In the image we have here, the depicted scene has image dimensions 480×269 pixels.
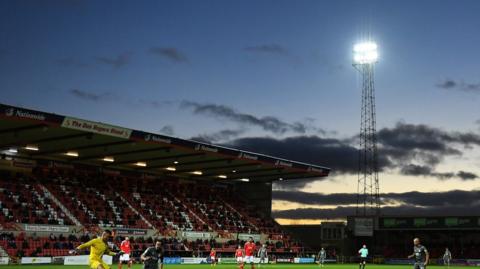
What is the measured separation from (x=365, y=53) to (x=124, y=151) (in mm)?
30827

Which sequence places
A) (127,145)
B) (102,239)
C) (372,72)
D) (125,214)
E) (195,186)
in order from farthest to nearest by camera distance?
(195,186), (372,72), (125,214), (127,145), (102,239)

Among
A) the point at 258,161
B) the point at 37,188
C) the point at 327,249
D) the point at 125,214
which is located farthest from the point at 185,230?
the point at 327,249

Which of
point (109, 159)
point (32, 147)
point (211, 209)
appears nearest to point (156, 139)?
point (109, 159)

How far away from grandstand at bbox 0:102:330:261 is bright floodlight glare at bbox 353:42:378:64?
1381 centimetres

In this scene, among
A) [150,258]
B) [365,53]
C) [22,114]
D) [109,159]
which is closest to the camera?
[150,258]

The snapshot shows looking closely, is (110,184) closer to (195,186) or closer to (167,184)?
(167,184)

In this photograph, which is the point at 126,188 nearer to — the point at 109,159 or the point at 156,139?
the point at 109,159

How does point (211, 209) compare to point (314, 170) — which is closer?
point (314, 170)

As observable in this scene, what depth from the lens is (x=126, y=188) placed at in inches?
2537

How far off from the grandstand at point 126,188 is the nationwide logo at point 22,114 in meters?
0.07

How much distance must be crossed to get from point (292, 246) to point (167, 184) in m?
16.7

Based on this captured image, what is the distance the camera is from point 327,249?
77125 mm

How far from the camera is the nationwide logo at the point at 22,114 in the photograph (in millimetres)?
40156

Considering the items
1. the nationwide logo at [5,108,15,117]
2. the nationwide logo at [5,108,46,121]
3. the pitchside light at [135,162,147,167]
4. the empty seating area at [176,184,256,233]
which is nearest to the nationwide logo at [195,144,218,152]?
the pitchside light at [135,162,147,167]
